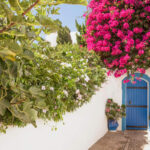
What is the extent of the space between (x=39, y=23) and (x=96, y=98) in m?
5.38

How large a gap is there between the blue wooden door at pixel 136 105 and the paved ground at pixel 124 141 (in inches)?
18.7

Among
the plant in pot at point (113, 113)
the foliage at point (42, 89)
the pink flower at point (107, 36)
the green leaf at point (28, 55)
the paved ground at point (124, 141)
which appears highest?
the pink flower at point (107, 36)

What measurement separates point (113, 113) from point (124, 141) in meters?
1.27

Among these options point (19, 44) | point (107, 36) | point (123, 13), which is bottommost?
point (19, 44)

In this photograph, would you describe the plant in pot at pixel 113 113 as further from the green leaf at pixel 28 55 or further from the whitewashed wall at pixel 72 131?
the green leaf at pixel 28 55

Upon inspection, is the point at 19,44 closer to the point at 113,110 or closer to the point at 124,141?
the point at 124,141

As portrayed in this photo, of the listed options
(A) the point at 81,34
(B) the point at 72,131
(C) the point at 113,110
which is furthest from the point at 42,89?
(A) the point at 81,34

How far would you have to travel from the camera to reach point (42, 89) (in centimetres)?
287

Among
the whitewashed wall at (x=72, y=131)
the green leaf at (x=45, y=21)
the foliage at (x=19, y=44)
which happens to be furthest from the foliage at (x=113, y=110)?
the green leaf at (x=45, y=21)

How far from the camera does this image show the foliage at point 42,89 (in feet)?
4.46

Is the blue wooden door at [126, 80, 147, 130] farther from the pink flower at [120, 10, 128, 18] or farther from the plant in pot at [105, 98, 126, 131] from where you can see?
the pink flower at [120, 10, 128, 18]

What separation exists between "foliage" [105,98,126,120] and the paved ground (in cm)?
59

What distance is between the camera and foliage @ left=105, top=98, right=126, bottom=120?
7289 millimetres

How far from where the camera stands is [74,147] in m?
4.40
